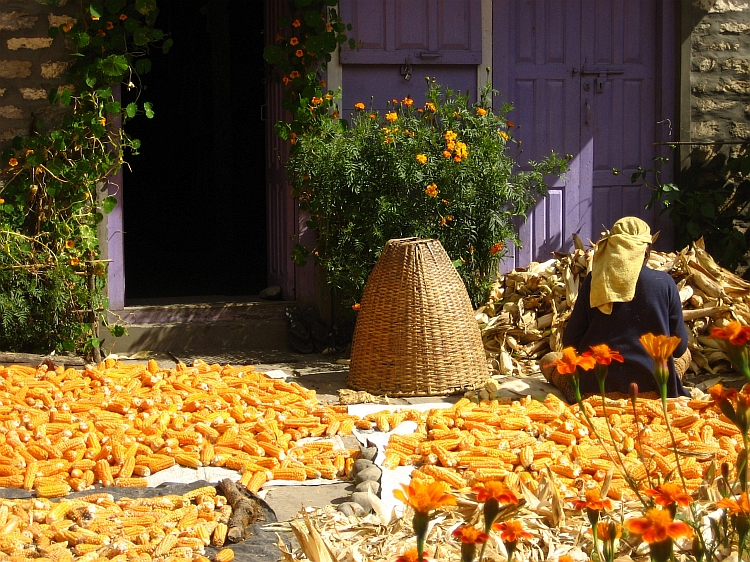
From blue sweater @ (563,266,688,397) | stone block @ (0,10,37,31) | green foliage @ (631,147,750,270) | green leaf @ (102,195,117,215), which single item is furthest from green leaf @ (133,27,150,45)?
green foliage @ (631,147,750,270)

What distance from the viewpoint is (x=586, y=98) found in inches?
307

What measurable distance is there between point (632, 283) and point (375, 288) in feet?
5.23

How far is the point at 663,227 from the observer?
8055 mm

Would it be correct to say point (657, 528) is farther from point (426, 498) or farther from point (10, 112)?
point (10, 112)

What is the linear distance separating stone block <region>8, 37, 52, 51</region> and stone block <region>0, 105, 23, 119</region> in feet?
1.35

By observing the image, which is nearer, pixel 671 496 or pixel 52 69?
pixel 671 496

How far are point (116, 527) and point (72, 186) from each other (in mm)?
3826

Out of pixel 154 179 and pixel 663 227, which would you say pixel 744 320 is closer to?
pixel 663 227

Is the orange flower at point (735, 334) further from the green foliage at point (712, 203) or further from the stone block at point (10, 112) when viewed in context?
the green foliage at point (712, 203)

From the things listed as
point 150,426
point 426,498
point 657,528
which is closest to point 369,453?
point 150,426

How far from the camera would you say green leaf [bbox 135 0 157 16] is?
22.1 feet

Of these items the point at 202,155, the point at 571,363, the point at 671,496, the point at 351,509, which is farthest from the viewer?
the point at 202,155

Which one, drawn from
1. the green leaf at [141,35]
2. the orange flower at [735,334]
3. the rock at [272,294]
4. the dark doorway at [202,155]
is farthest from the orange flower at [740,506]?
the dark doorway at [202,155]

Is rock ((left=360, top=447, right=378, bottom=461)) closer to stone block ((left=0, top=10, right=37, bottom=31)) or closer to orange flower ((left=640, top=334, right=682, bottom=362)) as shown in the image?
orange flower ((left=640, top=334, right=682, bottom=362))
